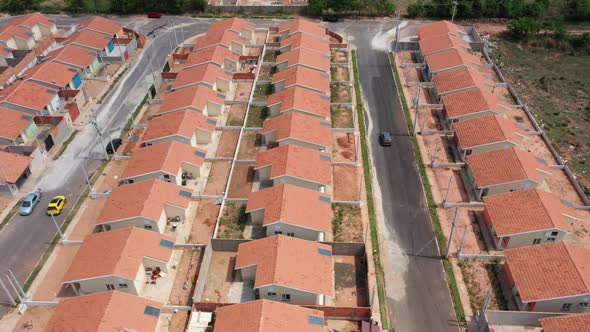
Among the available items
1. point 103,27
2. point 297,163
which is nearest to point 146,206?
point 297,163

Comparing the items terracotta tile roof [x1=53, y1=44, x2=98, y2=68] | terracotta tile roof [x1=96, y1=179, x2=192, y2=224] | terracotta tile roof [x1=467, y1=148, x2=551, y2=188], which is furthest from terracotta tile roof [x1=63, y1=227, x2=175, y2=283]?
terracotta tile roof [x1=53, y1=44, x2=98, y2=68]

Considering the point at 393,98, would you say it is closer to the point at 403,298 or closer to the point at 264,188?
the point at 264,188

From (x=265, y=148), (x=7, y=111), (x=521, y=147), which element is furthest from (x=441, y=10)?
(x=7, y=111)

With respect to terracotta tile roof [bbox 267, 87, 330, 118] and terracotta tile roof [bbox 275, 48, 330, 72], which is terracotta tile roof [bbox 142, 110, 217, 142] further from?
terracotta tile roof [bbox 275, 48, 330, 72]

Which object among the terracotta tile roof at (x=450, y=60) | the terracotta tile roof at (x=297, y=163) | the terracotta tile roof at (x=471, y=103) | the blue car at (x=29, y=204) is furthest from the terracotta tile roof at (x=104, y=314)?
the terracotta tile roof at (x=450, y=60)

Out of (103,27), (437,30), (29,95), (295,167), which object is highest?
(437,30)

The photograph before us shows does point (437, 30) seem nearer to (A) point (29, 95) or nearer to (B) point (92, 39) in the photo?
(B) point (92, 39)

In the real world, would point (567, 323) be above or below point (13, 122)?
below
